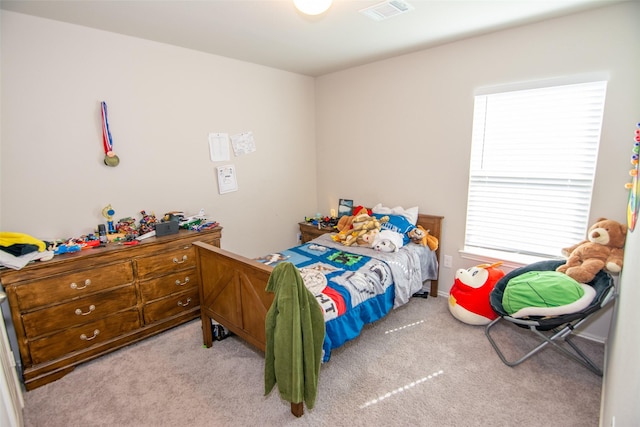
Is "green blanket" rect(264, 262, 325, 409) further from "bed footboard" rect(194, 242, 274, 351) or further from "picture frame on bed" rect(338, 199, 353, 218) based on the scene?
"picture frame on bed" rect(338, 199, 353, 218)

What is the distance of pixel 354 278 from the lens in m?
2.34

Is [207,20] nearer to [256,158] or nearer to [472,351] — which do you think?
[256,158]

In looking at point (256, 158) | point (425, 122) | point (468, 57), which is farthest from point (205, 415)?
point (468, 57)

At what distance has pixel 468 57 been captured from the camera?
2.83m

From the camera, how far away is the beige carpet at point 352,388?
1809 millimetres

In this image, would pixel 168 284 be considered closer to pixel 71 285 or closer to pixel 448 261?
pixel 71 285

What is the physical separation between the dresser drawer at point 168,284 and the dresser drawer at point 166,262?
1.9 inches

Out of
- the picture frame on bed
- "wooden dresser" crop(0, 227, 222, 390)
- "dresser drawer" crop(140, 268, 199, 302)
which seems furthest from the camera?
the picture frame on bed

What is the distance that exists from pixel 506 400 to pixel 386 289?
102 centimetres

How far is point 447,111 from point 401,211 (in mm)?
1094

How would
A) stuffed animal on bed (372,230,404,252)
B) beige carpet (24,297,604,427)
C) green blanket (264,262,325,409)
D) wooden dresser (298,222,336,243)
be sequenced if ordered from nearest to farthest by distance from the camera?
green blanket (264,262,325,409), beige carpet (24,297,604,427), stuffed animal on bed (372,230,404,252), wooden dresser (298,222,336,243)

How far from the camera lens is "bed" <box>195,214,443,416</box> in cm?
200

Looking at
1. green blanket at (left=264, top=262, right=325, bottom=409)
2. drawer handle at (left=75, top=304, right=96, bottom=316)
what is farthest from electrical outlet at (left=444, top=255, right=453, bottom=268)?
drawer handle at (left=75, top=304, right=96, bottom=316)

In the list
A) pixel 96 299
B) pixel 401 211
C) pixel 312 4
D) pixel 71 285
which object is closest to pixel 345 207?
pixel 401 211
